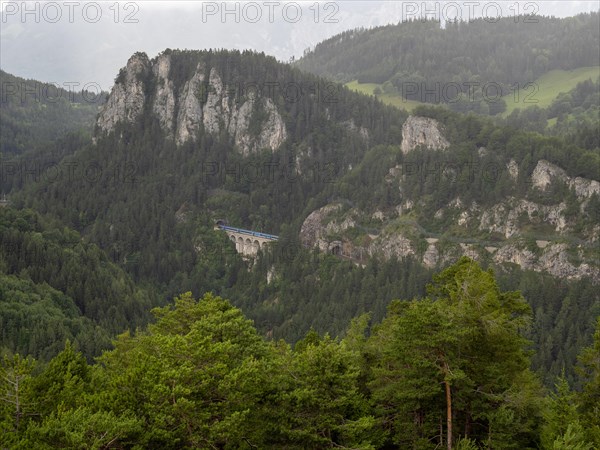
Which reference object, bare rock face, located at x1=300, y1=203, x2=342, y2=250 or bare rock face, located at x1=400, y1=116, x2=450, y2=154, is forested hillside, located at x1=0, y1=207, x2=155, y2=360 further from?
bare rock face, located at x1=400, y1=116, x2=450, y2=154

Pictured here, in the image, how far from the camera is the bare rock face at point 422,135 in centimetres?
15900

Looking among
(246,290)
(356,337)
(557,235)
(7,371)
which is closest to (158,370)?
(7,371)

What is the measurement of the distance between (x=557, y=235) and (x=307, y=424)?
98630 mm

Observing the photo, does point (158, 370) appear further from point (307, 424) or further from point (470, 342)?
point (470, 342)

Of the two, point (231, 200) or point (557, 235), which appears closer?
point (557, 235)

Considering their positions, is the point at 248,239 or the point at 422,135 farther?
the point at 248,239

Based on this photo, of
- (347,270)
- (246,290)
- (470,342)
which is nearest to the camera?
(470,342)

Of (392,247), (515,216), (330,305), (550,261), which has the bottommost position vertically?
(330,305)

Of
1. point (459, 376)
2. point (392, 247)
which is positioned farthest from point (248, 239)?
point (459, 376)

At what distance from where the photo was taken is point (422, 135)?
16225cm

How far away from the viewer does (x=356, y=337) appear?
56344 millimetres

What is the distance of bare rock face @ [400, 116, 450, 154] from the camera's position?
159 m

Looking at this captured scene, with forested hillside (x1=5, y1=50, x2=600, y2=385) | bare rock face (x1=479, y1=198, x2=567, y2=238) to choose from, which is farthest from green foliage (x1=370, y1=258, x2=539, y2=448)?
bare rock face (x1=479, y1=198, x2=567, y2=238)

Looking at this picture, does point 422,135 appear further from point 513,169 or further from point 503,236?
point 503,236
